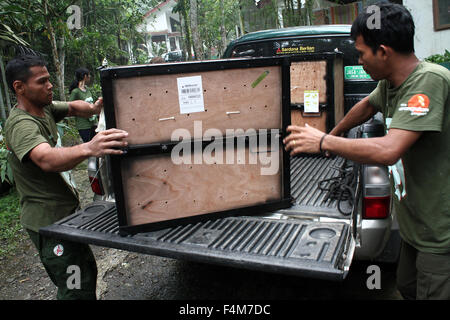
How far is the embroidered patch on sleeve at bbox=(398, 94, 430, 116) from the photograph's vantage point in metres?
1.89

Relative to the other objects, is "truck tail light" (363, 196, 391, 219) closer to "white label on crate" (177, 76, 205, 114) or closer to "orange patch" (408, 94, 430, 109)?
"orange patch" (408, 94, 430, 109)

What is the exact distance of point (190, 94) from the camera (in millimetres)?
2553

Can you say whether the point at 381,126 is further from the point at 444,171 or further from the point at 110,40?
the point at 110,40

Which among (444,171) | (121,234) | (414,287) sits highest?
(444,171)

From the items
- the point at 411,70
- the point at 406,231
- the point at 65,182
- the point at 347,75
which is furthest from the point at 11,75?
the point at 347,75

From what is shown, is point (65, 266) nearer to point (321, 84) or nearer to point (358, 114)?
point (358, 114)

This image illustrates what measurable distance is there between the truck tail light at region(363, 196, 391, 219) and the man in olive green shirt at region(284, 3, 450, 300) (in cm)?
44

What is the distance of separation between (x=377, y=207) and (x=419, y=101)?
99 cm

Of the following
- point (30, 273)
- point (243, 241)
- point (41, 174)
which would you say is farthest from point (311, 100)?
point (30, 273)

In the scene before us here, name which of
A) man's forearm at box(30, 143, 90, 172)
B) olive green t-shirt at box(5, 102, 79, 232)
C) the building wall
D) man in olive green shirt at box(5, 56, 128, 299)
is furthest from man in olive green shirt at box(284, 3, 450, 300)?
the building wall

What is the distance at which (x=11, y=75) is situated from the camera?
8.57 feet

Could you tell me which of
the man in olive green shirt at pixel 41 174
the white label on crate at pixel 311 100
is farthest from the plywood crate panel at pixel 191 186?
the white label on crate at pixel 311 100

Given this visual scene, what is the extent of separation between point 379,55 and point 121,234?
1954 mm
